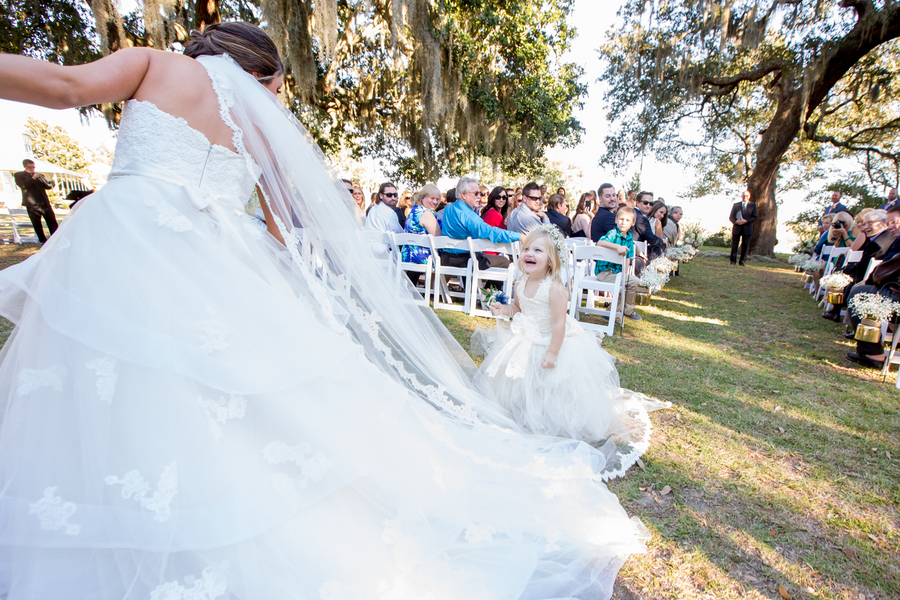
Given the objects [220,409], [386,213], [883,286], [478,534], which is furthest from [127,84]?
[883,286]

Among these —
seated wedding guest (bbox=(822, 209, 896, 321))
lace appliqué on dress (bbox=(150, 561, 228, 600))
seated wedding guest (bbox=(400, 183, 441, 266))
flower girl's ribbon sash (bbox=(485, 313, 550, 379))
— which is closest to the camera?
lace appliqué on dress (bbox=(150, 561, 228, 600))

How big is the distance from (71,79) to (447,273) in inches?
215

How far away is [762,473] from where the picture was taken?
2.67 m

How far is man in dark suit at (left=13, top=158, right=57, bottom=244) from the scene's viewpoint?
992cm

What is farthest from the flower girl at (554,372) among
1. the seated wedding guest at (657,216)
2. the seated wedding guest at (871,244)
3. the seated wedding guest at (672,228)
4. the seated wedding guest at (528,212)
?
the seated wedding guest at (672,228)

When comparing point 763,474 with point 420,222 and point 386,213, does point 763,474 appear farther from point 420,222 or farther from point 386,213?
point 386,213

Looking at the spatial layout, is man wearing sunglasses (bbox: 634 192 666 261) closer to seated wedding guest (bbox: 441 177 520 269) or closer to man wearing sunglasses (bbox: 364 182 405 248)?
seated wedding guest (bbox: 441 177 520 269)

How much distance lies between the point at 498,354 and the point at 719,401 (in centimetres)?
191

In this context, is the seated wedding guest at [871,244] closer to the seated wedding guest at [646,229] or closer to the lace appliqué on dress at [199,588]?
the seated wedding guest at [646,229]

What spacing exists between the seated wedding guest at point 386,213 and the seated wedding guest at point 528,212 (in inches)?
70.2

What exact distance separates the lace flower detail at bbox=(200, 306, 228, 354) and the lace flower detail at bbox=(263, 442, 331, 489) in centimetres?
35

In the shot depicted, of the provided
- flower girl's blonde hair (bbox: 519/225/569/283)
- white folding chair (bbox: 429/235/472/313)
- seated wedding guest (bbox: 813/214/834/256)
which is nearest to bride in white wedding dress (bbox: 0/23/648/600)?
flower girl's blonde hair (bbox: 519/225/569/283)

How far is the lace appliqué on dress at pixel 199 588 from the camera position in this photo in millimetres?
1260

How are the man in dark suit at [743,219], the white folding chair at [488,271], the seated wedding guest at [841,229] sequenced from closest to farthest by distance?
the white folding chair at [488,271], the seated wedding guest at [841,229], the man in dark suit at [743,219]
